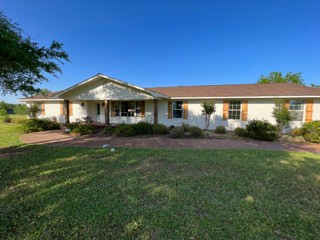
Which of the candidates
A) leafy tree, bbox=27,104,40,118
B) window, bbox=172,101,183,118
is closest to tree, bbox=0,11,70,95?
window, bbox=172,101,183,118

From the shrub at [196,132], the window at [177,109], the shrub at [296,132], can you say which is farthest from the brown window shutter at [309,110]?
the window at [177,109]

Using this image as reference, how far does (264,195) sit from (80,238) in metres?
3.53

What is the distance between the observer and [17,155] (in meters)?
6.40

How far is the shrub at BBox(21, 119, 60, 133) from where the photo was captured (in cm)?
1244

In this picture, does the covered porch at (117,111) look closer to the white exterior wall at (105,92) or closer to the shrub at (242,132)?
the white exterior wall at (105,92)

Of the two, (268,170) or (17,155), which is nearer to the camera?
(268,170)

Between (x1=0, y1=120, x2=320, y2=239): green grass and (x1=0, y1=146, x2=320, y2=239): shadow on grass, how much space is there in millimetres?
15

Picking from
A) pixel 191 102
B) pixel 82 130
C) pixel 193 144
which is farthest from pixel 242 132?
pixel 82 130

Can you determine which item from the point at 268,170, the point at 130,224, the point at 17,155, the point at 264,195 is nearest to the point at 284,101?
the point at 268,170

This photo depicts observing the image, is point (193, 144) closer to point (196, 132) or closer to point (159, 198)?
point (196, 132)

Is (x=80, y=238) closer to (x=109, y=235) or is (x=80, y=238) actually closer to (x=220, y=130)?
(x=109, y=235)

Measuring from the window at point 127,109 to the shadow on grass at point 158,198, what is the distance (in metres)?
9.81

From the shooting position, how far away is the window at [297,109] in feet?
37.8

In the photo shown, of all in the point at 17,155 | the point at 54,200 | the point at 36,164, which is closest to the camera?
the point at 54,200
